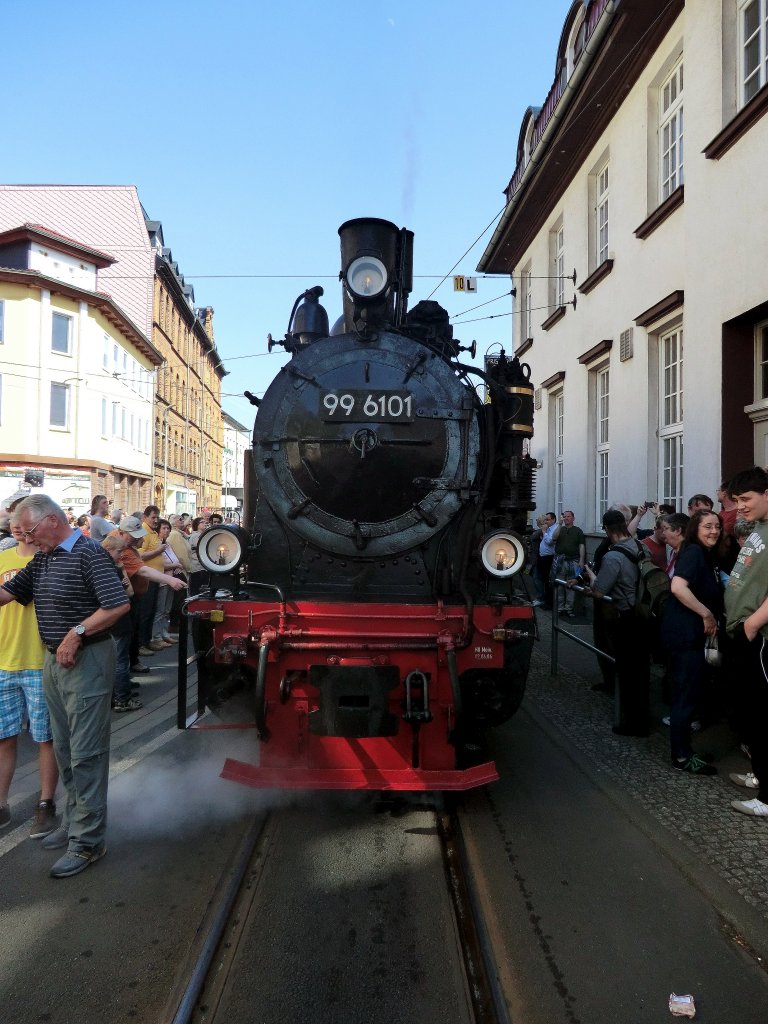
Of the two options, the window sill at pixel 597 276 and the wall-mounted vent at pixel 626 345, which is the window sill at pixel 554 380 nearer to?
the window sill at pixel 597 276

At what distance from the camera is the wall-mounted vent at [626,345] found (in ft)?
32.0

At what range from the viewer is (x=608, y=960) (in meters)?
2.70

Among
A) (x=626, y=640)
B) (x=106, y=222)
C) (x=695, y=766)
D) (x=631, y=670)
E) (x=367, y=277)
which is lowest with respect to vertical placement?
(x=695, y=766)

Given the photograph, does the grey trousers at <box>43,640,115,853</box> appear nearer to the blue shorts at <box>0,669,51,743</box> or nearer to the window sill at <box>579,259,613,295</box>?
the blue shorts at <box>0,669,51,743</box>

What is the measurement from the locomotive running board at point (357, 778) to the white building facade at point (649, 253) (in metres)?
4.97

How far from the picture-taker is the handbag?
4.49 metres

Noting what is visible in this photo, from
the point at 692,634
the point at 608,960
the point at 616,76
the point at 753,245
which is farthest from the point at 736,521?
the point at 616,76

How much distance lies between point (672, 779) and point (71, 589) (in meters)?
3.74

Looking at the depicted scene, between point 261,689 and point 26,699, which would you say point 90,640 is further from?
point 261,689

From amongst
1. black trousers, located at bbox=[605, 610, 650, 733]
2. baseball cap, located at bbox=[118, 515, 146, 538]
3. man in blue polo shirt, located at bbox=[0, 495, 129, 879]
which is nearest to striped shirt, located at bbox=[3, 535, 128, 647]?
man in blue polo shirt, located at bbox=[0, 495, 129, 879]

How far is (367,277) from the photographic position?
4676 millimetres

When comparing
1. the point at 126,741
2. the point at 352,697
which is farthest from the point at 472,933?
the point at 126,741

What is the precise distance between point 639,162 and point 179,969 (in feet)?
33.3

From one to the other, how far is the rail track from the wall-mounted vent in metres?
7.63
